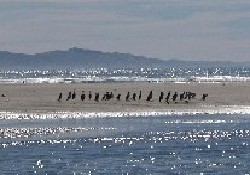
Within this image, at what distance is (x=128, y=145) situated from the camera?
159 feet

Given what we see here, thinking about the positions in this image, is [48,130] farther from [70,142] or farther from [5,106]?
[5,106]

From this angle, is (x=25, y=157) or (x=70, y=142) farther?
(x=70, y=142)

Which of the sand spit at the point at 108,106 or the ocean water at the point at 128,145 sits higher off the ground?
the sand spit at the point at 108,106

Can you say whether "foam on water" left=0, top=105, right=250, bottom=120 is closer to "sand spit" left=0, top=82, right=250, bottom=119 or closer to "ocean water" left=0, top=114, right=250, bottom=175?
"sand spit" left=0, top=82, right=250, bottom=119

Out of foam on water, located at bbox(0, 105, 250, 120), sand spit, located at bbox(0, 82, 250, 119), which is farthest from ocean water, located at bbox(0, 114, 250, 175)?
sand spit, located at bbox(0, 82, 250, 119)

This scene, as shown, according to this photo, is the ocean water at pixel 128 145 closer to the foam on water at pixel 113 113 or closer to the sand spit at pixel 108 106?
the foam on water at pixel 113 113

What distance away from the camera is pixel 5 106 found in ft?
240

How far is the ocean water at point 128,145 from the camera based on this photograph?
40.5 metres

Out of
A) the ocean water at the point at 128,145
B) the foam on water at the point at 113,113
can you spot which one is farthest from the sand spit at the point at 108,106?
the ocean water at the point at 128,145

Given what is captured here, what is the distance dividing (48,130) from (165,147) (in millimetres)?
9749

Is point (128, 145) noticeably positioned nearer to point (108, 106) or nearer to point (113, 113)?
point (113, 113)

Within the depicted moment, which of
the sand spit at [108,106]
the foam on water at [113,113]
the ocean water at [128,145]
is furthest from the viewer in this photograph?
the sand spit at [108,106]

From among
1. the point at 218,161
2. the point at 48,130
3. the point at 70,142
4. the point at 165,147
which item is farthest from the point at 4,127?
the point at 218,161

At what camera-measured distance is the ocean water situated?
40531 mm
